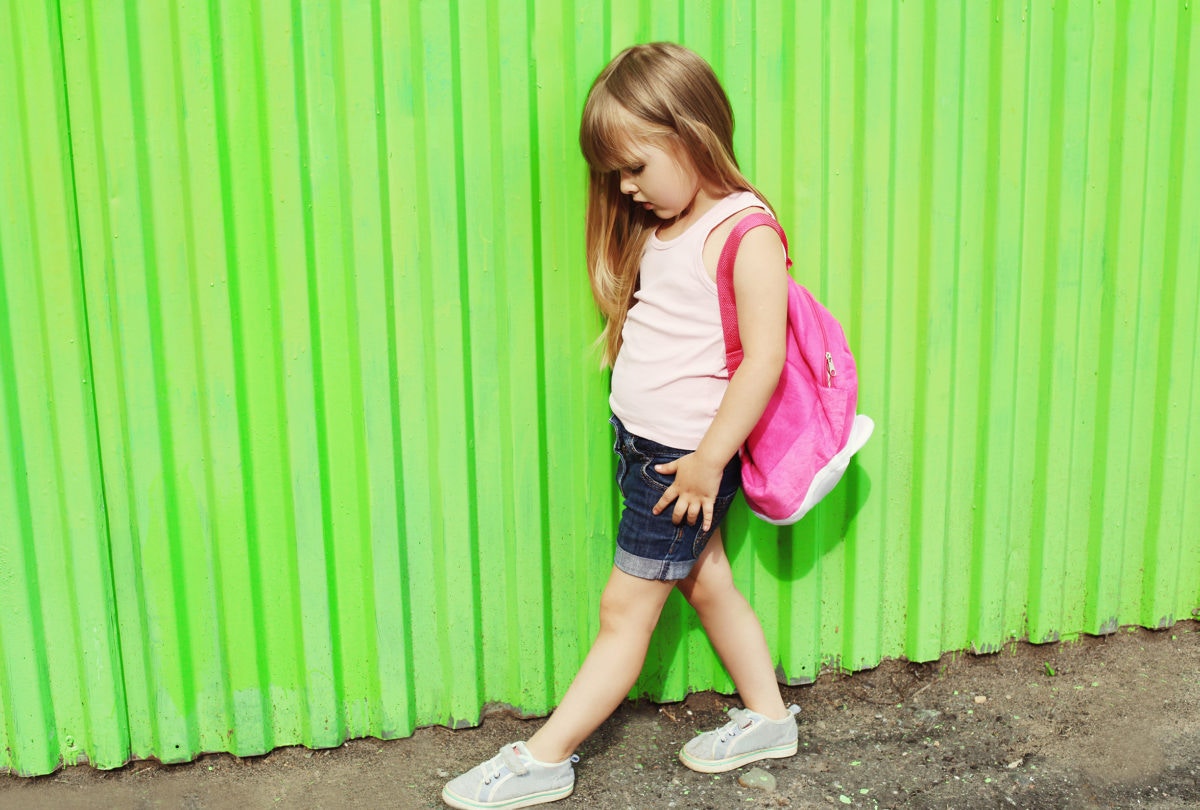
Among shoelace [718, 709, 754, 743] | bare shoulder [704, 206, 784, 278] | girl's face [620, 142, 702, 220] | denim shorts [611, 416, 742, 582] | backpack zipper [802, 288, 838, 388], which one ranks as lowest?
shoelace [718, 709, 754, 743]

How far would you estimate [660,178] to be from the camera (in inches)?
96.7

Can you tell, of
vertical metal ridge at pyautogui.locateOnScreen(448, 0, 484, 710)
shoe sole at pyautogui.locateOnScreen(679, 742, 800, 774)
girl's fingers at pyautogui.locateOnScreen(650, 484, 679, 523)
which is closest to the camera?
girl's fingers at pyautogui.locateOnScreen(650, 484, 679, 523)

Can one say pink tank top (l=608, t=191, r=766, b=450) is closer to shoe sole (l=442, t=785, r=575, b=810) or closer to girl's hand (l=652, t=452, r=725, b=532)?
girl's hand (l=652, t=452, r=725, b=532)

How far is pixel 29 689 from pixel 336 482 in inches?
34.7

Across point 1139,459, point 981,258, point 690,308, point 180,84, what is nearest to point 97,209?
point 180,84

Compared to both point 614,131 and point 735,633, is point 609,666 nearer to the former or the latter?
point 735,633

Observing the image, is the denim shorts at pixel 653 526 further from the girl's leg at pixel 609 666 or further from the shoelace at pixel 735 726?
the shoelace at pixel 735 726

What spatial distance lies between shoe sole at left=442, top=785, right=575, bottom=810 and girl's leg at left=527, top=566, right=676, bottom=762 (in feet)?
0.27

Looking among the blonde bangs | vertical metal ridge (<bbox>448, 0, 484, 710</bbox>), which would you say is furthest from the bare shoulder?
vertical metal ridge (<bbox>448, 0, 484, 710</bbox>)

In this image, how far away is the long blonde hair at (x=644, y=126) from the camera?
242 cm

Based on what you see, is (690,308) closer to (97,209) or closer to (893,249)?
(893,249)

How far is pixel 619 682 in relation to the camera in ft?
8.69

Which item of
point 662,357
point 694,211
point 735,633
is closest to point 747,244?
point 694,211

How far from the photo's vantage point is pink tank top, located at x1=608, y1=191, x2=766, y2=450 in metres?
2.49
